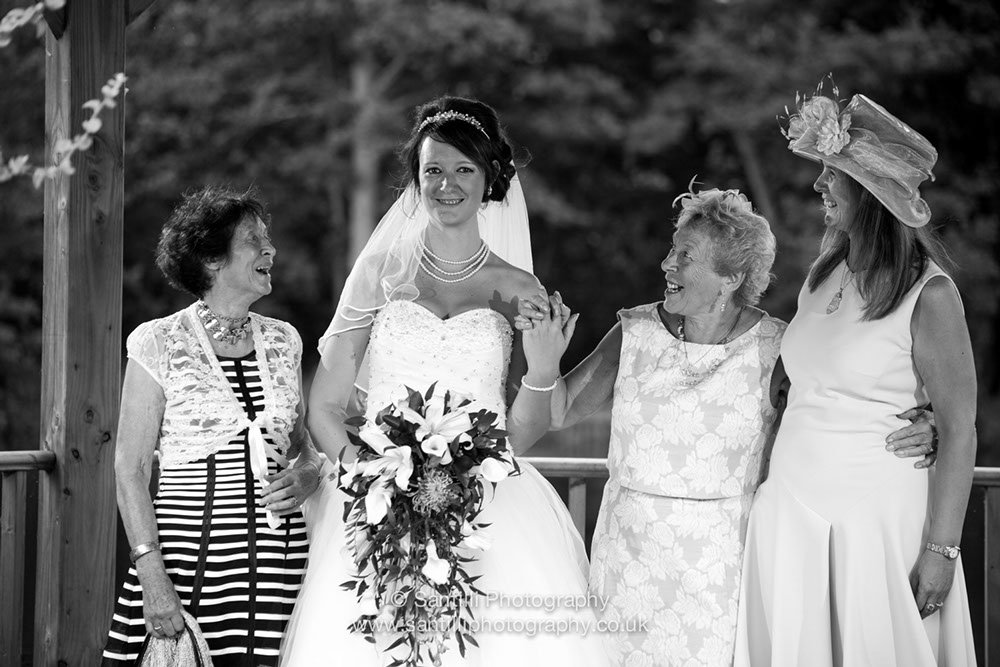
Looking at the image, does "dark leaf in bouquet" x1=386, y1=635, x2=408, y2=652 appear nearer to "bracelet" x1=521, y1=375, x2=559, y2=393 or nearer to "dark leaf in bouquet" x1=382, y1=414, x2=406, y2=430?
"dark leaf in bouquet" x1=382, y1=414, x2=406, y2=430

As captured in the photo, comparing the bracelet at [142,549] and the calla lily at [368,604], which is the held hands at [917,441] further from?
the bracelet at [142,549]

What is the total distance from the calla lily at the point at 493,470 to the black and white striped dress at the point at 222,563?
773 millimetres

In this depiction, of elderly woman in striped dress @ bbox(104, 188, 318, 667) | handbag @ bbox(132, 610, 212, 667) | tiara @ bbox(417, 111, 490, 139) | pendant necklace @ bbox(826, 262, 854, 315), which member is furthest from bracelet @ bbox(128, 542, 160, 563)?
pendant necklace @ bbox(826, 262, 854, 315)

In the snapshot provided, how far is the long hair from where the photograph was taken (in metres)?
3.17

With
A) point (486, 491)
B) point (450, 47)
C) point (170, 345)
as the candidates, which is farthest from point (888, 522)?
point (450, 47)

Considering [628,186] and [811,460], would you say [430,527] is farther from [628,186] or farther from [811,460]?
[628,186]

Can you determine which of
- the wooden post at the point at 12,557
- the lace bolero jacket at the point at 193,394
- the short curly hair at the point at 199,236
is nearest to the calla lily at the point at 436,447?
the lace bolero jacket at the point at 193,394

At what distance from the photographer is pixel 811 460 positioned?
3.25 m

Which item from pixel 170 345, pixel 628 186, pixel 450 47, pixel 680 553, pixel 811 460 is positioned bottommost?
pixel 680 553

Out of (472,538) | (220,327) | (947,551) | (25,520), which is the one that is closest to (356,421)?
(472,538)

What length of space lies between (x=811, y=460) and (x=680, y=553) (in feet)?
1.50

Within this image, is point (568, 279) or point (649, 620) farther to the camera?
point (568, 279)

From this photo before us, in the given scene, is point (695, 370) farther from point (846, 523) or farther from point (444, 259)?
point (444, 259)

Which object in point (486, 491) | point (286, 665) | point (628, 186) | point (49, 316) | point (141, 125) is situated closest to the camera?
point (286, 665)
